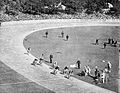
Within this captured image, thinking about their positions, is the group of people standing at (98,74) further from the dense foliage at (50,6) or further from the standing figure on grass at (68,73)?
the dense foliage at (50,6)

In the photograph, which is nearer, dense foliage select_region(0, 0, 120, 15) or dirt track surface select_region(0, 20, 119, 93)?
dirt track surface select_region(0, 20, 119, 93)

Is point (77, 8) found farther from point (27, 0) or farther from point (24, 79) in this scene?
point (24, 79)

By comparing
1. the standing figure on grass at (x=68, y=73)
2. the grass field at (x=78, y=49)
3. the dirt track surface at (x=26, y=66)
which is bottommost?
the grass field at (x=78, y=49)

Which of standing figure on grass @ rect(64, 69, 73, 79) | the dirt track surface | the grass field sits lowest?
the grass field

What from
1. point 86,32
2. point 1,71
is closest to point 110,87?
point 1,71

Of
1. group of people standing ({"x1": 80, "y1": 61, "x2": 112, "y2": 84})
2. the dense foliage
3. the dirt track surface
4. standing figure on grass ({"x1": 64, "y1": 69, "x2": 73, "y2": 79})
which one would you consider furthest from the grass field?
the dense foliage

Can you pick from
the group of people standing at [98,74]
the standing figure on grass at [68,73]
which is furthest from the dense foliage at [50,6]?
the standing figure on grass at [68,73]

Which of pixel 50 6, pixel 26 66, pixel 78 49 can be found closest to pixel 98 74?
pixel 26 66

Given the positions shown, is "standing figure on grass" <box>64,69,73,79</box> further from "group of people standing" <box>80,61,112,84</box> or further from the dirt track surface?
"group of people standing" <box>80,61,112,84</box>
